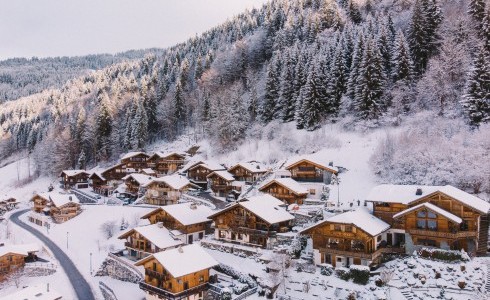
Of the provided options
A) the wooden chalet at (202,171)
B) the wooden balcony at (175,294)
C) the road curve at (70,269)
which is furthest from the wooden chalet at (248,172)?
the wooden balcony at (175,294)

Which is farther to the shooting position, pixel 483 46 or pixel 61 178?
pixel 61 178

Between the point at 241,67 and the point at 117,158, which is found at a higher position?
the point at 241,67

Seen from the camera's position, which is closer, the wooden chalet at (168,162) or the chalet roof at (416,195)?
the chalet roof at (416,195)

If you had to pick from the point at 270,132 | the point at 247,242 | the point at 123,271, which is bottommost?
the point at 123,271

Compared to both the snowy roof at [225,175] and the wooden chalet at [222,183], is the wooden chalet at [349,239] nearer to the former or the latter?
the snowy roof at [225,175]

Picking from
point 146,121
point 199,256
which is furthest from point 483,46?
point 146,121

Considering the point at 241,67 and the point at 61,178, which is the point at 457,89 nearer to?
the point at 241,67

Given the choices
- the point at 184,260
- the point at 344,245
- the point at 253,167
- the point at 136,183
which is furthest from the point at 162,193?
the point at 344,245
